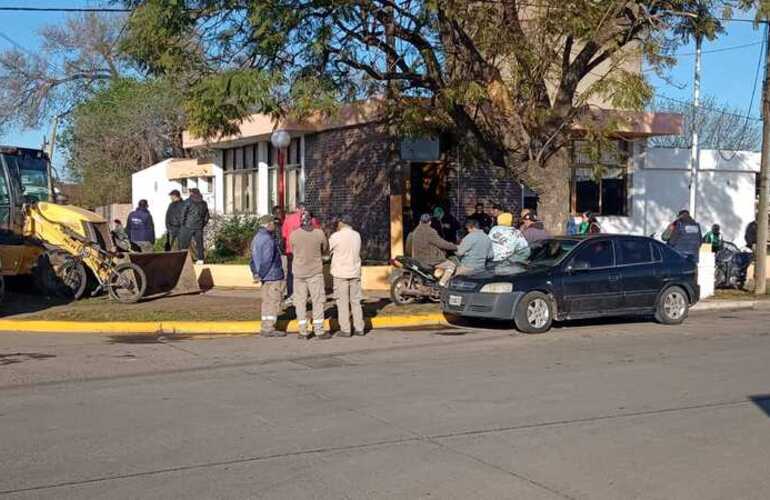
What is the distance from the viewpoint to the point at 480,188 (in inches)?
979

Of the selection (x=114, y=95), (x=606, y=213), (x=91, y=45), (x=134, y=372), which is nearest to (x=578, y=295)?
(x=134, y=372)

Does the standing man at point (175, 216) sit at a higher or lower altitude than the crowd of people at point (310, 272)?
higher

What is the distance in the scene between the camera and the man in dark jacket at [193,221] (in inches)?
789

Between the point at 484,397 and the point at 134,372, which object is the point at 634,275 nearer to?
the point at 484,397

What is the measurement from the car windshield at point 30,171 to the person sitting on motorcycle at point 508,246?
1012 centimetres

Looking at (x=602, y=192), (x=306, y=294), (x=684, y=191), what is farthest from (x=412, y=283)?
(x=684, y=191)

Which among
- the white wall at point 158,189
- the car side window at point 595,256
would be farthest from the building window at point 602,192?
the white wall at point 158,189

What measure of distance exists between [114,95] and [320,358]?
3558 centimetres

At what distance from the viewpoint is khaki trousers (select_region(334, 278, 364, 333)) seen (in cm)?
1387

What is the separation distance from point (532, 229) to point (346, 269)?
4.65 meters

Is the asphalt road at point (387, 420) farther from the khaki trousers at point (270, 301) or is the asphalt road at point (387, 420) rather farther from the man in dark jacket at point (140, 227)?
the man in dark jacket at point (140, 227)

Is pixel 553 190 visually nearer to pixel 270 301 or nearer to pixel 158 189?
pixel 270 301

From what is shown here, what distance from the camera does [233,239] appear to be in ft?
84.0

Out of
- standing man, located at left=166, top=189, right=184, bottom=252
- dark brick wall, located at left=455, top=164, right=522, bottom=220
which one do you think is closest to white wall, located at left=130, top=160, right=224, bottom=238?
dark brick wall, located at left=455, top=164, right=522, bottom=220
